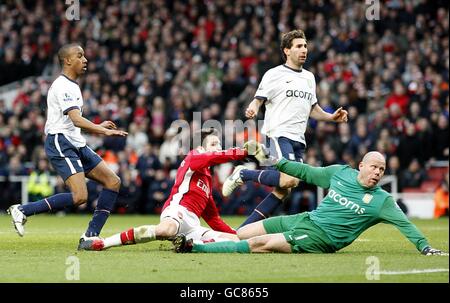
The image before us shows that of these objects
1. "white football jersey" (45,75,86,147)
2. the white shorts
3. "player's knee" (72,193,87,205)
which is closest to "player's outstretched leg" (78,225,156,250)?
the white shorts

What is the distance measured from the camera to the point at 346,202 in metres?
10.5

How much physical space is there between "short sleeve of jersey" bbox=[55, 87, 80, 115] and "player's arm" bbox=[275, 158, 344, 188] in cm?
265

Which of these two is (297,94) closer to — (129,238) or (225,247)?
(225,247)

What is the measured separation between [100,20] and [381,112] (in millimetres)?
10711

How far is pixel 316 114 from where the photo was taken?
1303 cm

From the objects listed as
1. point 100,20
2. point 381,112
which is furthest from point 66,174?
point 100,20

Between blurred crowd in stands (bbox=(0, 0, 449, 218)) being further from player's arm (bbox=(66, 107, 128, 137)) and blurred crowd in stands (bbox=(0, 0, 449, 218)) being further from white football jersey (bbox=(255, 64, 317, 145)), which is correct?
player's arm (bbox=(66, 107, 128, 137))

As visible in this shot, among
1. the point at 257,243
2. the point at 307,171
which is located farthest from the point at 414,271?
the point at 257,243

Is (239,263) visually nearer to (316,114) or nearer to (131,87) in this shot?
(316,114)

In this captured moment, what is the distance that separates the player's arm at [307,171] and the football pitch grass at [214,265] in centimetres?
83

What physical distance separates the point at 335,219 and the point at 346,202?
0.72ft

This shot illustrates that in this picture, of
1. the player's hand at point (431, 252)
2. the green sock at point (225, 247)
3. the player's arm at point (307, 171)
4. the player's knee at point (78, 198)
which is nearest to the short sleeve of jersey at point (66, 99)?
the player's knee at point (78, 198)

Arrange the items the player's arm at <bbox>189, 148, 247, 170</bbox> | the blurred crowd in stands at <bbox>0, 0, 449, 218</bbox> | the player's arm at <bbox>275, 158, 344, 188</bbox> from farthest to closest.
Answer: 1. the blurred crowd in stands at <bbox>0, 0, 449, 218</bbox>
2. the player's arm at <bbox>189, 148, 247, 170</bbox>
3. the player's arm at <bbox>275, 158, 344, 188</bbox>

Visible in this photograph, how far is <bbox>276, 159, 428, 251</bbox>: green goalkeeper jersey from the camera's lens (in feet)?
34.1
